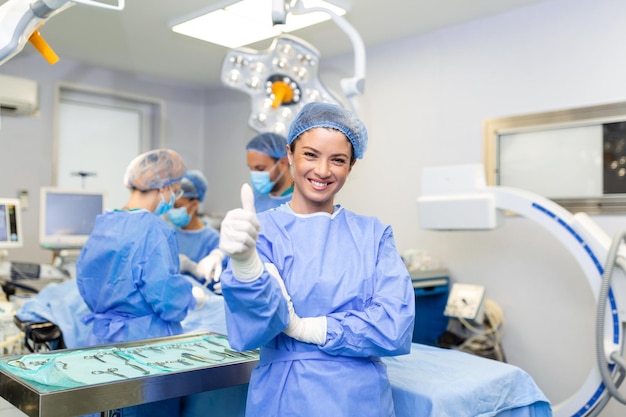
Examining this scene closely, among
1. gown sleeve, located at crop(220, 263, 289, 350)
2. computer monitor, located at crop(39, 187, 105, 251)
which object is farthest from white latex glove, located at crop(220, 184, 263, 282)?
computer monitor, located at crop(39, 187, 105, 251)

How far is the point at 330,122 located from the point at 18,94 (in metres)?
3.18

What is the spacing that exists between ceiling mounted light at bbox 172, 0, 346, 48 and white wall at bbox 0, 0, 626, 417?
87cm

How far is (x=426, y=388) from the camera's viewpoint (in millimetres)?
1616

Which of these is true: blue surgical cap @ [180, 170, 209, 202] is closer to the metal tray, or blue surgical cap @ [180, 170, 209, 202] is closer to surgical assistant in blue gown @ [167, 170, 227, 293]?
surgical assistant in blue gown @ [167, 170, 227, 293]

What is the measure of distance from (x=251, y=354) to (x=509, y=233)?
2.20 m

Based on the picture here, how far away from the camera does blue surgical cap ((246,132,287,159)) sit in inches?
Result: 117

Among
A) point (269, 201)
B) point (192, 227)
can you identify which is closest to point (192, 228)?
point (192, 227)

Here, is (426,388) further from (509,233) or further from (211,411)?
(509,233)

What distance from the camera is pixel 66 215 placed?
366 centimetres

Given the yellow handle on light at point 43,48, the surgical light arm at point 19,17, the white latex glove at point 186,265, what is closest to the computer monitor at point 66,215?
the white latex glove at point 186,265

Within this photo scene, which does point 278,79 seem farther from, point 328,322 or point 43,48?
point 328,322

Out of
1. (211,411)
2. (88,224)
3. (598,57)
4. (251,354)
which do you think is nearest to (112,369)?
(251,354)

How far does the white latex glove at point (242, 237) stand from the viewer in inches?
43.6

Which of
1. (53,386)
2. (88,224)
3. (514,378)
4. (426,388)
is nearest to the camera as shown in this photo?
(53,386)
